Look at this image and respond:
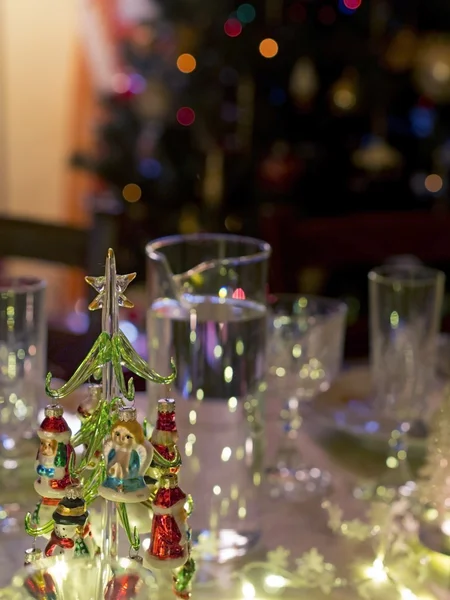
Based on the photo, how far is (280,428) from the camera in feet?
2.81

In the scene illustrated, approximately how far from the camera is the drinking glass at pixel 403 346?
85cm

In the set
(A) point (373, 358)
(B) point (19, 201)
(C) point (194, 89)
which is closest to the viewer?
(A) point (373, 358)

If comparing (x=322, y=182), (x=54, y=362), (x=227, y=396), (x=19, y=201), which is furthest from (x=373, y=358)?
(x=19, y=201)

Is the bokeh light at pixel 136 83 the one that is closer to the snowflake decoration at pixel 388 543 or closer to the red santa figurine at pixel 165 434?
the snowflake decoration at pixel 388 543

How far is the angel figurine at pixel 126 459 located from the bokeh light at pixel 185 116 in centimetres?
246

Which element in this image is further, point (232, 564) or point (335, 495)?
point (335, 495)

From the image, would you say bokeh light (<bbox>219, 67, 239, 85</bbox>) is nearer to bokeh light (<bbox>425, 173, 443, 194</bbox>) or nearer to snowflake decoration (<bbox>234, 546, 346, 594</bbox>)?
bokeh light (<bbox>425, 173, 443, 194</bbox>)

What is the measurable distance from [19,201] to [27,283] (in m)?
3.42

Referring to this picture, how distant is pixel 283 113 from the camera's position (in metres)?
2.80

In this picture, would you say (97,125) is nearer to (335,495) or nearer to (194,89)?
(194,89)

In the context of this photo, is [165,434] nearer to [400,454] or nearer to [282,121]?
[400,454]

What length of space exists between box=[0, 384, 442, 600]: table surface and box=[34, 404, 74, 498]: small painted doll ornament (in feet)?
0.37

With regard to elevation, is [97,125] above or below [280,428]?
above

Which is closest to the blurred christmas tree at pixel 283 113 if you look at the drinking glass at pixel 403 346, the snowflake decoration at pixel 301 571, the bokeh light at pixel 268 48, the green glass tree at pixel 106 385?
the bokeh light at pixel 268 48
